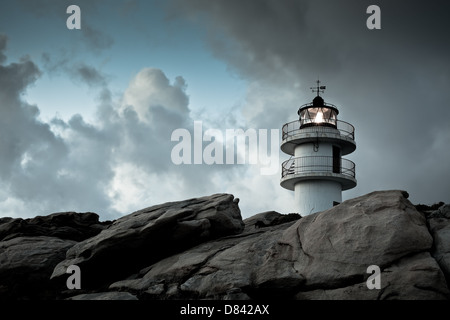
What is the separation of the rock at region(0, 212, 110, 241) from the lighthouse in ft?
46.6

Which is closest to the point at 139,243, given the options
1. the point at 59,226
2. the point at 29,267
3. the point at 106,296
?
the point at 106,296

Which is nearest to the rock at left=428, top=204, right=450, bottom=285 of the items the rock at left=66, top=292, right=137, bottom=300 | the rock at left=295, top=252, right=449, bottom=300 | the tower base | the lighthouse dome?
the rock at left=295, top=252, right=449, bottom=300

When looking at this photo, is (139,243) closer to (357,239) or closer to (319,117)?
(357,239)

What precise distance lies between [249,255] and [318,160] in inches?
731

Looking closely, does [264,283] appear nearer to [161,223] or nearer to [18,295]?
[161,223]

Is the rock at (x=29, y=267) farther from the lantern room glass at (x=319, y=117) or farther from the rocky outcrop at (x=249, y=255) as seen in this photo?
the lantern room glass at (x=319, y=117)

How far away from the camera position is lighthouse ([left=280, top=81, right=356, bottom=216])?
108 ft

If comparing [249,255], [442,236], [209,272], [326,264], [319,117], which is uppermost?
[319,117]

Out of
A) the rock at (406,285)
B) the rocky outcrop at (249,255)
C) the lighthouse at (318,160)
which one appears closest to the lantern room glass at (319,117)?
the lighthouse at (318,160)

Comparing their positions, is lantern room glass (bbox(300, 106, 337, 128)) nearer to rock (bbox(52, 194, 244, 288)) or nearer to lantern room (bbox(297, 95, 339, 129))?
lantern room (bbox(297, 95, 339, 129))

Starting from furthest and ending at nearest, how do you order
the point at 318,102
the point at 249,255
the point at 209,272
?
1. the point at 318,102
2. the point at 249,255
3. the point at 209,272

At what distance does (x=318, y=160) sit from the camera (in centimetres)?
3334
